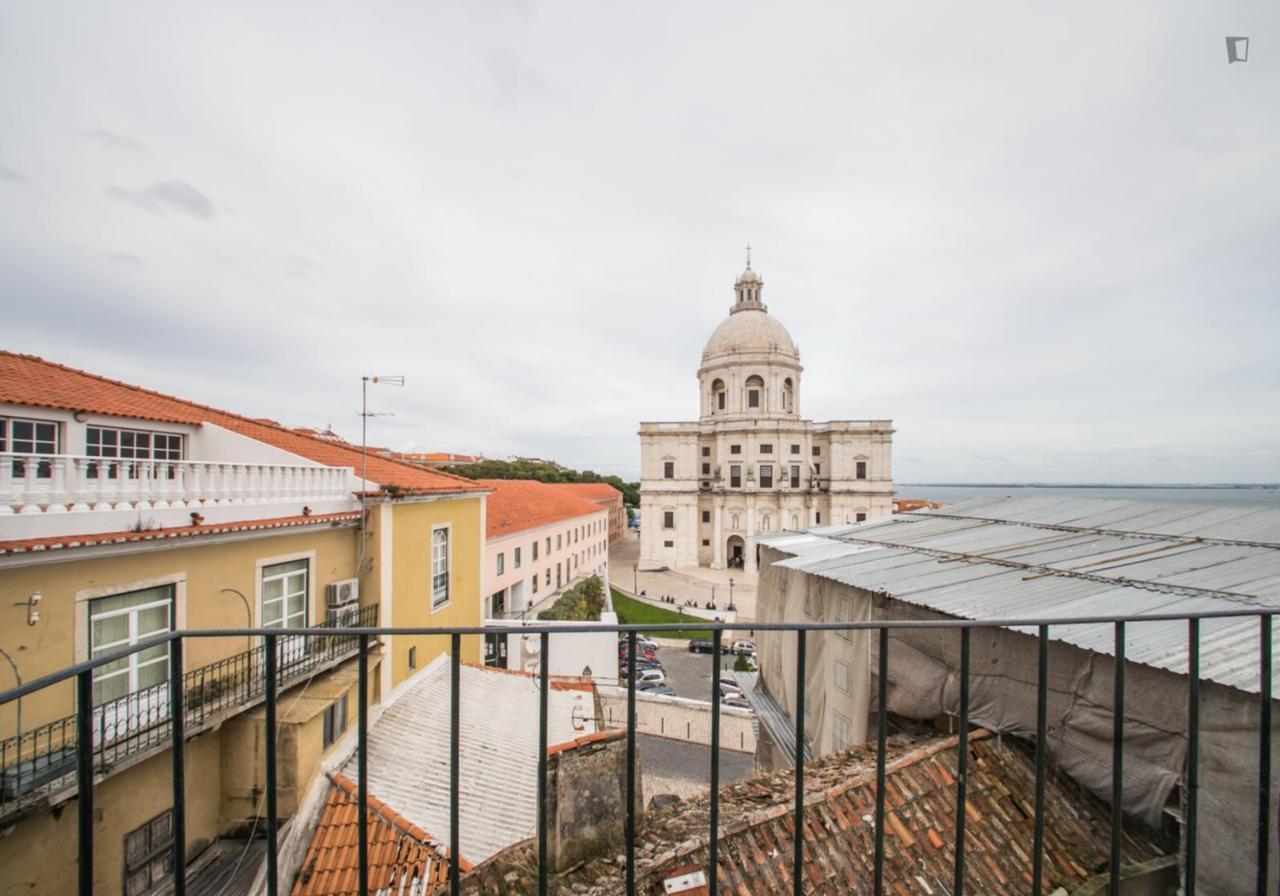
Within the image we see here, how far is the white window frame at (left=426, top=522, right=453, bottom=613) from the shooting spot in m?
10.9

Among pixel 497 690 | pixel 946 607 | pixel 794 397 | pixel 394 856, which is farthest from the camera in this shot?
pixel 794 397

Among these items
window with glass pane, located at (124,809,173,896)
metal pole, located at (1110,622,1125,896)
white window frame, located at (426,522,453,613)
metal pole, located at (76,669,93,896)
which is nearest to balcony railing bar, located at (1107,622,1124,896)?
metal pole, located at (1110,622,1125,896)

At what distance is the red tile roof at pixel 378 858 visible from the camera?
6113mm

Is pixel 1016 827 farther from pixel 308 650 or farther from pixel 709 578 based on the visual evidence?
pixel 709 578

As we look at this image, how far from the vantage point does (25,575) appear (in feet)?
16.8

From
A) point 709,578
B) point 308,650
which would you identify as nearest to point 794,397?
point 709,578

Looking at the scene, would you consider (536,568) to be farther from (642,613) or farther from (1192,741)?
(1192,741)

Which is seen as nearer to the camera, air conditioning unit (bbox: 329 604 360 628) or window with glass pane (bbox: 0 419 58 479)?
window with glass pane (bbox: 0 419 58 479)

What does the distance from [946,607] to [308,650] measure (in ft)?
27.8

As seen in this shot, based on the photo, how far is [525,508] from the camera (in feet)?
82.9

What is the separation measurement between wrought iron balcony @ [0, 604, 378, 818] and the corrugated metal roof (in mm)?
5788

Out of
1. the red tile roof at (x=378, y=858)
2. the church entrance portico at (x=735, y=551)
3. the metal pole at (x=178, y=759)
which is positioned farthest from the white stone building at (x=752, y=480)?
the metal pole at (x=178, y=759)

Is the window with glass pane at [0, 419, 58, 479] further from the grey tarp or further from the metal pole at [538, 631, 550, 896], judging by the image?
the grey tarp

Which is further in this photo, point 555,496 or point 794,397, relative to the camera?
point 794,397
